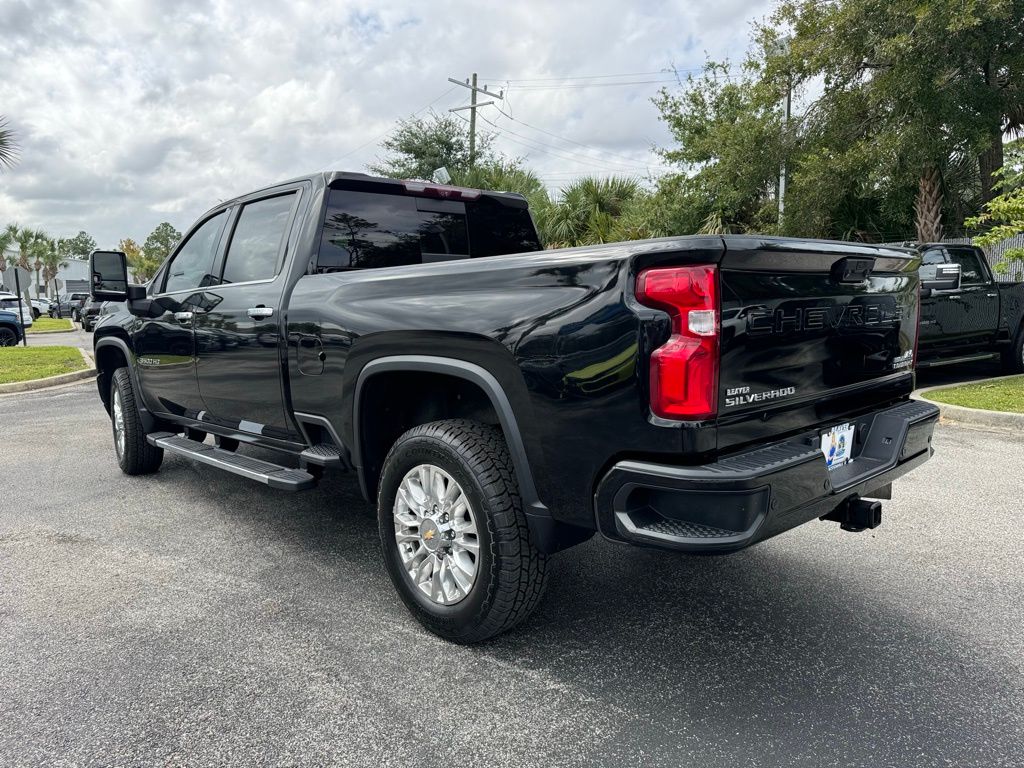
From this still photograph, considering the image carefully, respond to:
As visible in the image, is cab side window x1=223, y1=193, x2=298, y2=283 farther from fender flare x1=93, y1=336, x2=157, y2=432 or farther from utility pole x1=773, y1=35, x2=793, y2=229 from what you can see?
utility pole x1=773, y1=35, x2=793, y2=229

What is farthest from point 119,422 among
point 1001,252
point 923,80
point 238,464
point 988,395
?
point 1001,252

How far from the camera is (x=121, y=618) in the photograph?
3.15 m

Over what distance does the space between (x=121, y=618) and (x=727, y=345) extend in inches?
107

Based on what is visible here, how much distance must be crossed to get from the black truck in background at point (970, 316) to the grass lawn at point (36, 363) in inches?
496

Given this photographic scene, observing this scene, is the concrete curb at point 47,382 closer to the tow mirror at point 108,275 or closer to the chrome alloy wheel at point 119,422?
the chrome alloy wheel at point 119,422

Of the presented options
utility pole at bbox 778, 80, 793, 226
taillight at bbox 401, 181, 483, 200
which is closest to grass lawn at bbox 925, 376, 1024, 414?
taillight at bbox 401, 181, 483, 200

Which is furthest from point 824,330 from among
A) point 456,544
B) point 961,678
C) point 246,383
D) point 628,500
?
point 246,383

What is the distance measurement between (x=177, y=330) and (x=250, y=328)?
1.04 meters

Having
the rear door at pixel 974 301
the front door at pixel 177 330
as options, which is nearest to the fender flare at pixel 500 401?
the front door at pixel 177 330

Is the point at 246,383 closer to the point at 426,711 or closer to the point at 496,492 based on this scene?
the point at 496,492

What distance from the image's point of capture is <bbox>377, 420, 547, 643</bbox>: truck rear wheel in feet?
8.72

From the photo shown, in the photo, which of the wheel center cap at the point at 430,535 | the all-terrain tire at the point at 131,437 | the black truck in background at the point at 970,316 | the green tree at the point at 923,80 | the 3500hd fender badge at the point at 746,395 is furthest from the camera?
the green tree at the point at 923,80

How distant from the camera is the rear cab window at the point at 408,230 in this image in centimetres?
382

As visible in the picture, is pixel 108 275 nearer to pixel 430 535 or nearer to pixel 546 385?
pixel 430 535
